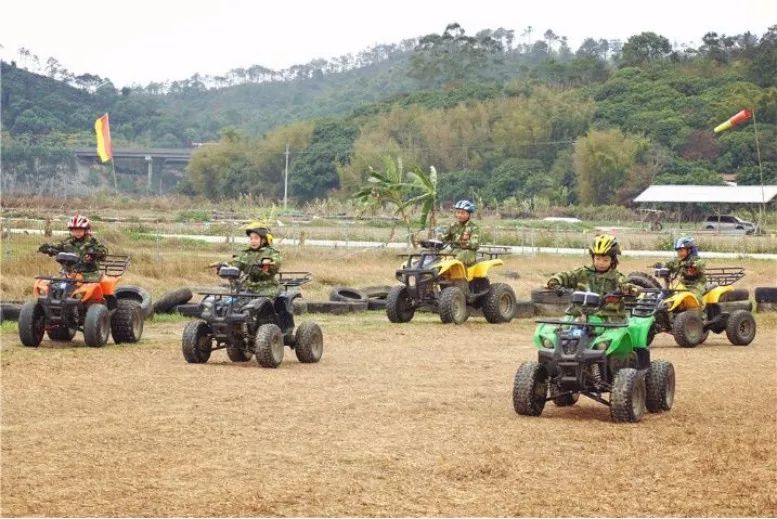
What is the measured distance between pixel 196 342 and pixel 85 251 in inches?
Result: 96.7

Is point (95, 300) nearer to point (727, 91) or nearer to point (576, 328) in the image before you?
point (576, 328)

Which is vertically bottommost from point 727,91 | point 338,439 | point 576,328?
point 338,439

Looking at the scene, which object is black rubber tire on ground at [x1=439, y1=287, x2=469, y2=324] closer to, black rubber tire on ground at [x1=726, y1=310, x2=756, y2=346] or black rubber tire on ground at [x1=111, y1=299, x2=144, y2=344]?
black rubber tire on ground at [x1=726, y1=310, x2=756, y2=346]

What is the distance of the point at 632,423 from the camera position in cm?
1146

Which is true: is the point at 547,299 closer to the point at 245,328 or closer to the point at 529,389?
the point at 245,328

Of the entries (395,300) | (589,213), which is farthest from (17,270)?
(589,213)

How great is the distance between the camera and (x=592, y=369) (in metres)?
11.8

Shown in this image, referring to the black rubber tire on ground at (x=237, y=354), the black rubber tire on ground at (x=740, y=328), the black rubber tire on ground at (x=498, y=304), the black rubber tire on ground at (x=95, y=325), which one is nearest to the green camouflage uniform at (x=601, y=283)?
the black rubber tire on ground at (x=237, y=354)

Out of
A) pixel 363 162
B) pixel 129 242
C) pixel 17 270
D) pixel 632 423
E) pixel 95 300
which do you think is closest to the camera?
pixel 632 423

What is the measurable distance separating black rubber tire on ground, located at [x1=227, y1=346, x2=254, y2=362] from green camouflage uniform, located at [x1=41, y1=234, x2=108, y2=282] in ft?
7.83

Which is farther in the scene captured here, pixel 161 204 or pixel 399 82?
pixel 399 82

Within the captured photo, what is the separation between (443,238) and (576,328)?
30.5 ft

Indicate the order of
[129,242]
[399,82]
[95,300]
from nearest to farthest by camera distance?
[95,300] < [129,242] < [399,82]

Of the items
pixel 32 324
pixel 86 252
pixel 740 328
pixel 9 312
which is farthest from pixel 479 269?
pixel 32 324
